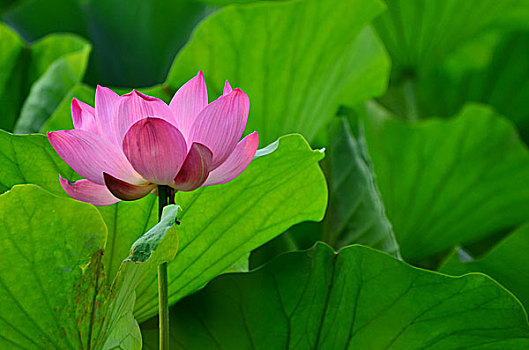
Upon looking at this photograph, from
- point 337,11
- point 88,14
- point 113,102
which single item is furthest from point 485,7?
point 113,102

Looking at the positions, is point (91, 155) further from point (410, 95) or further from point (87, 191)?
point (410, 95)

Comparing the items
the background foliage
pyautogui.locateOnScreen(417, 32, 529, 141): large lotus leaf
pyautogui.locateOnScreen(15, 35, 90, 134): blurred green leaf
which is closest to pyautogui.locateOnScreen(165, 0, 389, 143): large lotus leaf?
the background foliage

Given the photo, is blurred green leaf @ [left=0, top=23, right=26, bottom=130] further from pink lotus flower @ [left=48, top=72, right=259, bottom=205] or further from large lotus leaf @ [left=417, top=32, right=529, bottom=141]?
large lotus leaf @ [left=417, top=32, right=529, bottom=141]

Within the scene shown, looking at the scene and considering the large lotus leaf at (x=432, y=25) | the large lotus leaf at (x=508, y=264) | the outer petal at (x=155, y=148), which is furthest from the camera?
the large lotus leaf at (x=432, y=25)

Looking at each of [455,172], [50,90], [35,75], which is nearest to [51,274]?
[50,90]

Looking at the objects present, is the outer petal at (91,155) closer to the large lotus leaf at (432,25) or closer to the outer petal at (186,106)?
the outer petal at (186,106)

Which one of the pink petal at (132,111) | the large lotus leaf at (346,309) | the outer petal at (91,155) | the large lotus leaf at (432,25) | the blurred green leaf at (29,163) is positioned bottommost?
the large lotus leaf at (346,309)

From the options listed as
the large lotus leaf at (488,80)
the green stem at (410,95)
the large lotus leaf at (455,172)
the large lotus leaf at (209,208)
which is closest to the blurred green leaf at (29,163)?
the large lotus leaf at (209,208)
